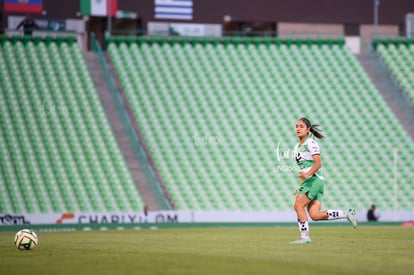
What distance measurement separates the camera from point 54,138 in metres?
38.7

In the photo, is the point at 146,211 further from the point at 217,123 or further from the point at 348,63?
the point at 348,63

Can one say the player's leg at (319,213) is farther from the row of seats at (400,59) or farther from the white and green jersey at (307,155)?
the row of seats at (400,59)

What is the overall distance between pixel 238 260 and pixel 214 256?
109 cm

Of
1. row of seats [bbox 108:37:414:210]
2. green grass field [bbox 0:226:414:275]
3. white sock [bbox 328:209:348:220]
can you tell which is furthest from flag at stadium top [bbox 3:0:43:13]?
white sock [bbox 328:209:348:220]

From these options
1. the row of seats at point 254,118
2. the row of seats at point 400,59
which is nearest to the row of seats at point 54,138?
the row of seats at point 254,118

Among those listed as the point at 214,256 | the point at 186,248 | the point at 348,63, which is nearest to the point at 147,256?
the point at 214,256

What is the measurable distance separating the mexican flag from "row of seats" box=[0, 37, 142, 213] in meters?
2.17

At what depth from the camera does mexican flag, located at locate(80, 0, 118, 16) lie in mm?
44781

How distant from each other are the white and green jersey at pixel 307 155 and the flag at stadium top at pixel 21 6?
29311 millimetres

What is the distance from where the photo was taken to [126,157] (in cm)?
3909

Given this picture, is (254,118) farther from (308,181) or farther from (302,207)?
(302,207)

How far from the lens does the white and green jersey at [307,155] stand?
1773cm

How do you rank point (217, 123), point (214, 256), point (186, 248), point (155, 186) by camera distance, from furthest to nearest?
point (217, 123) < point (155, 186) < point (186, 248) < point (214, 256)

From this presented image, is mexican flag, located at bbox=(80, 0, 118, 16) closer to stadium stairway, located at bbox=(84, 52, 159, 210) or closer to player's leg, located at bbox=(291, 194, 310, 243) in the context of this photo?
stadium stairway, located at bbox=(84, 52, 159, 210)
